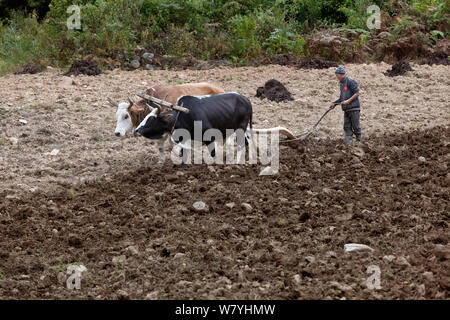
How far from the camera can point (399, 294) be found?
5.14 meters

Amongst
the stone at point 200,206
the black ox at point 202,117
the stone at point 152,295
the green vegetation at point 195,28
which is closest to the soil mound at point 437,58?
the green vegetation at point 195,28

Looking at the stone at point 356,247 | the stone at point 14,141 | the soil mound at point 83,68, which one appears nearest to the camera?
the stone at point 356,247

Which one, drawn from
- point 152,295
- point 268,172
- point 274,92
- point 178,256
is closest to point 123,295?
point 152,295

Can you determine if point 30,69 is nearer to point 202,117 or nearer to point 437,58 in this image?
point 202,117

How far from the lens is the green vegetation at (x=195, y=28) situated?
52.6ft

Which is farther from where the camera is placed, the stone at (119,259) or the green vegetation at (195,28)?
the green vegetation at (195,28)

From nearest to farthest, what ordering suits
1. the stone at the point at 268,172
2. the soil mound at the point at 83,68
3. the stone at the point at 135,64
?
the stone at the point at 268,172, the soil mound at the point at 83,68, the stone at the point at 135,64

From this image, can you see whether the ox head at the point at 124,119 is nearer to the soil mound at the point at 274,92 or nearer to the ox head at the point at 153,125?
the ox head at the point at 153,125

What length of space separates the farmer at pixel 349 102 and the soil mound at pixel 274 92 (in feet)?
8.97

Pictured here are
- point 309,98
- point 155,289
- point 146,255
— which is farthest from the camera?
point 309,98

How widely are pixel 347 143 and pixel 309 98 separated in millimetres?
2901

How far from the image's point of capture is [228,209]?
7.50 meters

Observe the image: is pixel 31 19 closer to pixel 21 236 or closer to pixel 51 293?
pixel 21 236

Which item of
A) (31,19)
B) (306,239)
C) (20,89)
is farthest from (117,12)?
(306,239)
